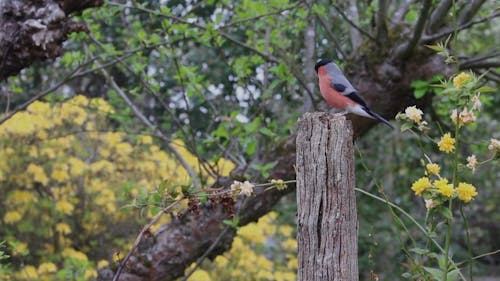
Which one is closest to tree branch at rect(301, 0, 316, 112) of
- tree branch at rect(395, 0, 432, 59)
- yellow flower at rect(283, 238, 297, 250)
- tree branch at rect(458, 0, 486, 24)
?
tree branch at rect(395, 0, 432, 59)

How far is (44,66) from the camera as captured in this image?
7480 mm

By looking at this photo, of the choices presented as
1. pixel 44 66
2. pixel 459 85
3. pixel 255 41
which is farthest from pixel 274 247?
pixel 459 85

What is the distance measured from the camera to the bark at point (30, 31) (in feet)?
8.25

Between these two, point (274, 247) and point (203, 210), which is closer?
point (203, 210)

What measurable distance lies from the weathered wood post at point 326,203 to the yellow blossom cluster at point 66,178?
278cm

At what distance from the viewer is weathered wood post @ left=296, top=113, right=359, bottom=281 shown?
1.65 m

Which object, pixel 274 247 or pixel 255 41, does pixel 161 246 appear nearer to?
pixel 255 41

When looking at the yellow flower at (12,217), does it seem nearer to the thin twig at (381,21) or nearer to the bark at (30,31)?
the bark at (30,31)

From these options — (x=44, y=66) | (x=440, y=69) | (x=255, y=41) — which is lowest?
(x=440, y=69)

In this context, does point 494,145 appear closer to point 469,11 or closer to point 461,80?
point 461,80

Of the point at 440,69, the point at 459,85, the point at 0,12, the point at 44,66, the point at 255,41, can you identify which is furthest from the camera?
the point at 44,66

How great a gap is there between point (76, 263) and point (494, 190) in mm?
5890

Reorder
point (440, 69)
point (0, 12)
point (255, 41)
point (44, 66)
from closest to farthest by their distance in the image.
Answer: point (0, 12) < point (440, 69) < point (255, 41) < point (44, 66)

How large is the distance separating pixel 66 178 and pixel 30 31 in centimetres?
254
